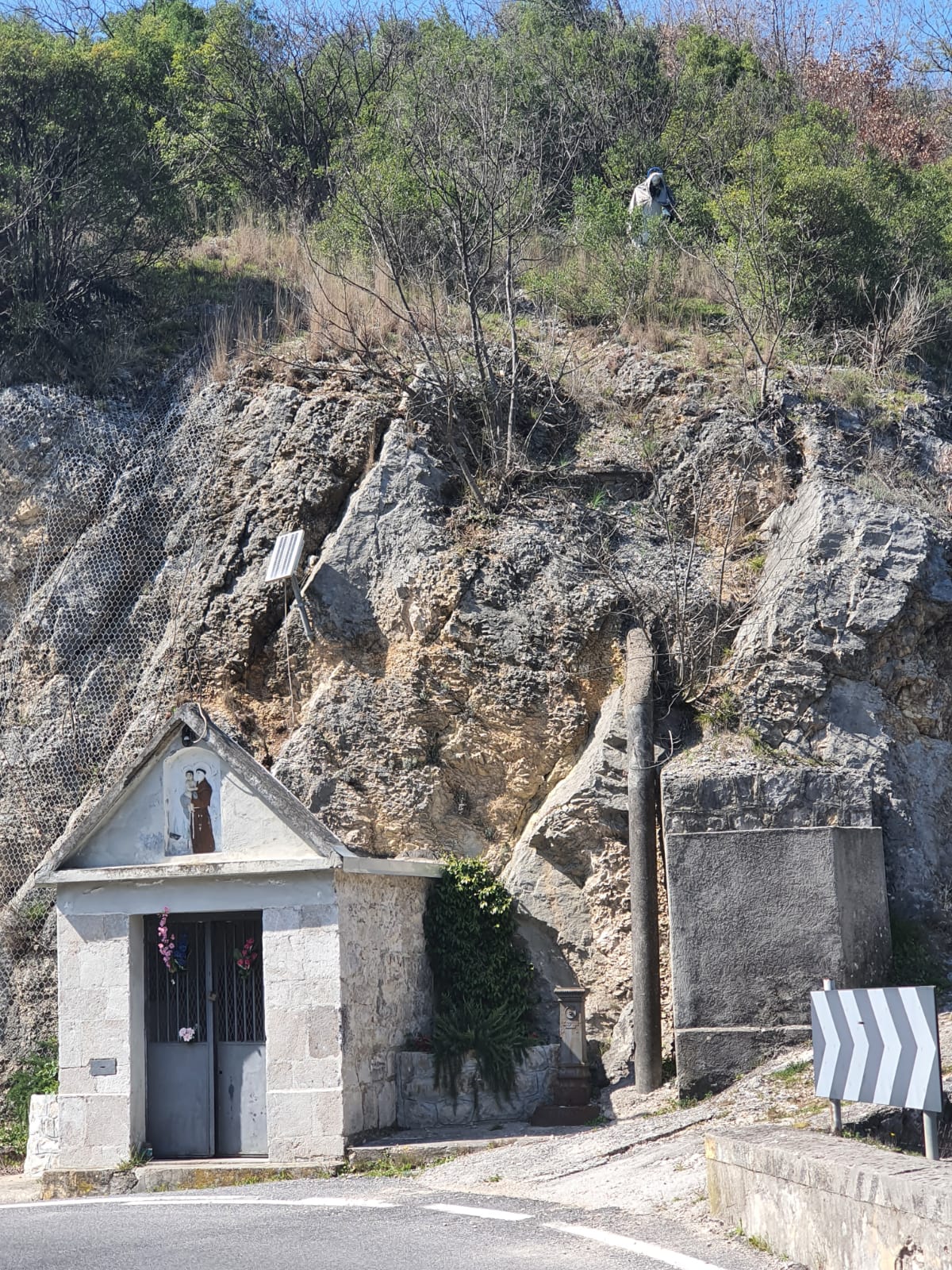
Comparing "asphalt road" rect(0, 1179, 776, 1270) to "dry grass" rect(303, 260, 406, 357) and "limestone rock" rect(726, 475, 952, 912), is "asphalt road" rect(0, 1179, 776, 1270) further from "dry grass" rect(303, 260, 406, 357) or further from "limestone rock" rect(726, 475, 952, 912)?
"dry grass" rect(303, 260, 406, 357)

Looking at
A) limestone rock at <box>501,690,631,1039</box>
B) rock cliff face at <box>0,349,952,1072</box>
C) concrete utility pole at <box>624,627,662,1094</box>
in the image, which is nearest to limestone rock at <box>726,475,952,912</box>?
rock cliff face at <box>0,349,952,1072</box>

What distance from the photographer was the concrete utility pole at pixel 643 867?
12109mm

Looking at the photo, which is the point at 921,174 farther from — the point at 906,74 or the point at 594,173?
the point at 906,74

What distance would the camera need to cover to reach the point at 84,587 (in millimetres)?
16656

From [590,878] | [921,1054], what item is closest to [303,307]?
[590,878]

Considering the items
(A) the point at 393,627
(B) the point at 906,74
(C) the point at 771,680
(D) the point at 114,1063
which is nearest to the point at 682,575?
(C) the point at 771,680

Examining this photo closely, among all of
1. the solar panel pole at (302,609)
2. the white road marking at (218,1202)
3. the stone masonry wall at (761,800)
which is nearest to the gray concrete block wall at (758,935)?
the stone masonry wall at (761,800)

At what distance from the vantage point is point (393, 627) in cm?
1477

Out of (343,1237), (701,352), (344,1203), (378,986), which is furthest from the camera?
(701,352)

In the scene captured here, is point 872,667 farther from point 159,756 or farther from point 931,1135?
point 931,1135

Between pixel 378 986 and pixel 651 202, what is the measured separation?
13.1 meters

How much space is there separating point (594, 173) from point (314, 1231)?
748 inches

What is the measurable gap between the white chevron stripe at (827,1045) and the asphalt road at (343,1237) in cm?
102

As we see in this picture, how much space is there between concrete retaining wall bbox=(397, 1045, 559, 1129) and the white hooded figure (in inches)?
491
